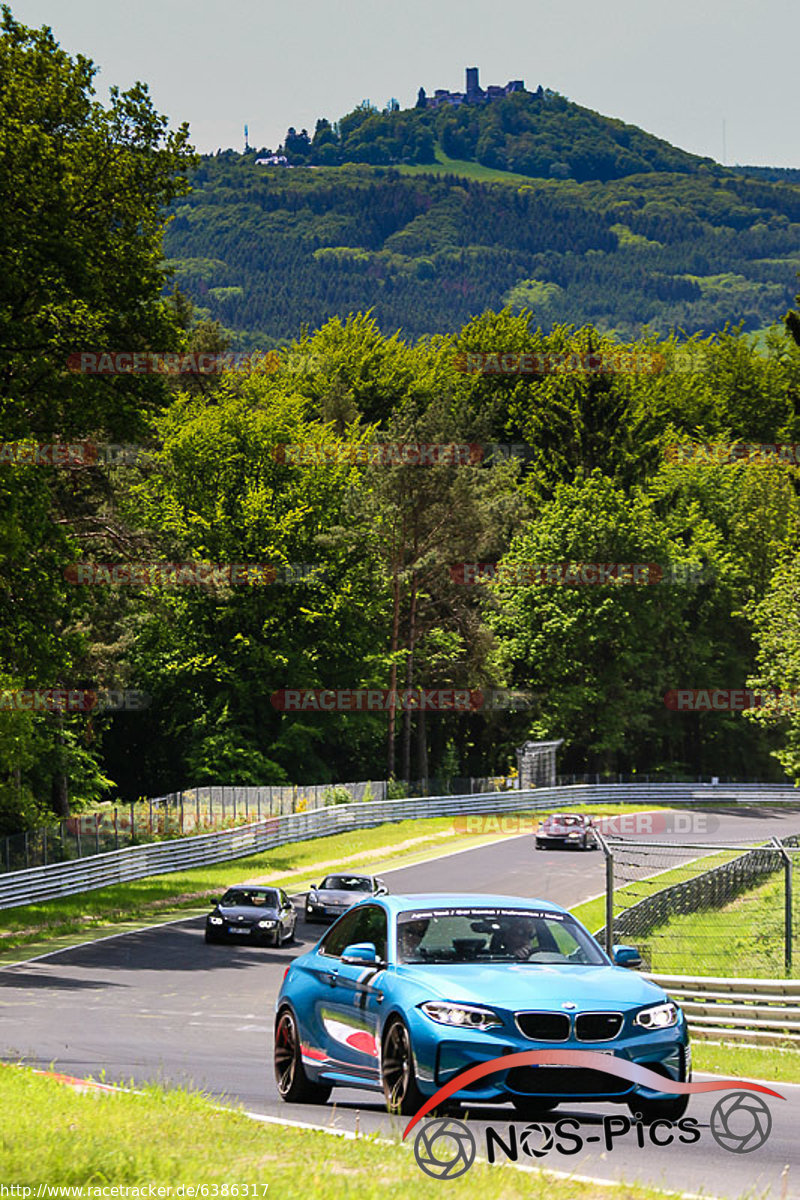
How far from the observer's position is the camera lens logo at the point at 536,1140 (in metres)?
9.30

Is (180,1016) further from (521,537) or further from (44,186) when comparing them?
(521,537)

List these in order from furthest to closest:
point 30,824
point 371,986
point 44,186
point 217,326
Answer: point 217,326
point 30,824
point 44,186
point 371,986

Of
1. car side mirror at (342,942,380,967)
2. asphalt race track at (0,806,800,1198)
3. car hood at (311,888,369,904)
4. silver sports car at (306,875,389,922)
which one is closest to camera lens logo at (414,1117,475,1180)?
asphalt race track at (0,806,800,1198)

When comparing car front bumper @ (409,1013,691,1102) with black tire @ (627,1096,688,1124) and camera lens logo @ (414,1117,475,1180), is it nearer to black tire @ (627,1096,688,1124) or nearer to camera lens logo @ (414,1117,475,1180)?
black tire @ (627,1096,688,1124)

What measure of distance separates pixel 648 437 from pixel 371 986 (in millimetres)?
82573

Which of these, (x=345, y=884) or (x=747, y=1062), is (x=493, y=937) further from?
(x=345, y=884)

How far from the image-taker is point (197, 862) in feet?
166

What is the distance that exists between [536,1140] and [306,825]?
163 feet

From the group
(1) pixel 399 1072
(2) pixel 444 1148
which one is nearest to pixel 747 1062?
(1) pixel 399 1072

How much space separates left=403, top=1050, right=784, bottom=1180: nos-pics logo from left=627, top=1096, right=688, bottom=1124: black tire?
0.27ft

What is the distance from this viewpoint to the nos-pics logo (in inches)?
353

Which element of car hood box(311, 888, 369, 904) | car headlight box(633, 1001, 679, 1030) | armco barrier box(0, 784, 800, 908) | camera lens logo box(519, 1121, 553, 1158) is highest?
car headlight box(633, 1001, 679, 1030)

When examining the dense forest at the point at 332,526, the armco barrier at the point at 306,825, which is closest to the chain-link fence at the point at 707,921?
the dense forest at the point at 332,526

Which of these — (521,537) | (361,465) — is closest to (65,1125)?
(361,465)
